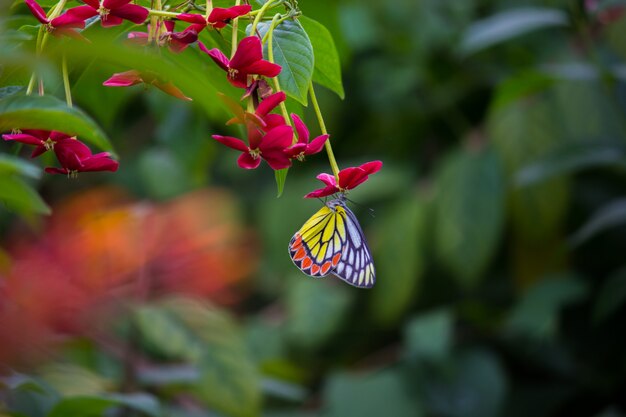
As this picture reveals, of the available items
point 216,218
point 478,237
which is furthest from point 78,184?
point 478,237

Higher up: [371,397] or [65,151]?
[371,397]

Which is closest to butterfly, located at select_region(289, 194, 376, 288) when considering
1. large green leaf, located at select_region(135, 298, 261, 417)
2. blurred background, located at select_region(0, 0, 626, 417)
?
blurred background, located at select_region(0, 0, 626, 417)

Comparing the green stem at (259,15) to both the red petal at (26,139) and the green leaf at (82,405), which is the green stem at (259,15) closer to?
the red petal at (26,139)

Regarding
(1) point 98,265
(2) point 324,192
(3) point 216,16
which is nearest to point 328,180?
(2) point 324,192

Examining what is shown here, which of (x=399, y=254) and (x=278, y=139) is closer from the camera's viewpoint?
(x=278, y=139)

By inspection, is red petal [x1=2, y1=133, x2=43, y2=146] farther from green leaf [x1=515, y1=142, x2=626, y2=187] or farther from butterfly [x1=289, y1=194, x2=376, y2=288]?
green leaf [x1=515, y1=142, x2=626, y2=187]

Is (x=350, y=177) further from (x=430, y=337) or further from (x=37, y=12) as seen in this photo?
(x=430, y=337)
